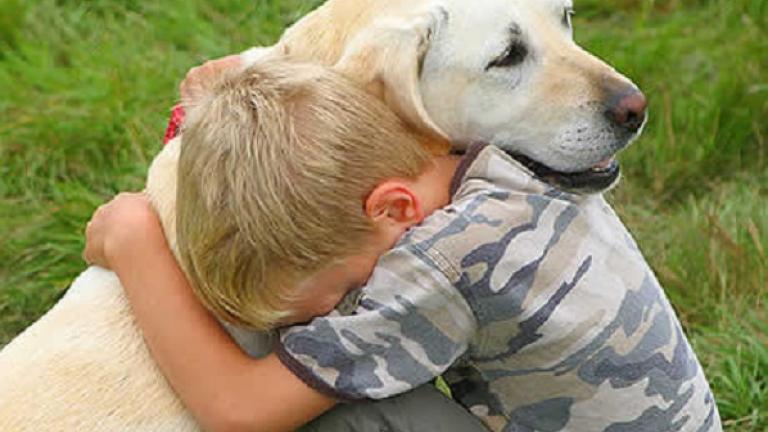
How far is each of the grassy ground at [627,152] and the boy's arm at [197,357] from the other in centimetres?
131

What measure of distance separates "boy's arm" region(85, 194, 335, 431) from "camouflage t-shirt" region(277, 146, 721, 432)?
59mm

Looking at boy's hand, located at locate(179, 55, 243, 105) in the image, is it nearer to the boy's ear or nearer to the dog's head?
the dog's head

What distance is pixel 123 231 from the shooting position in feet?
8.38

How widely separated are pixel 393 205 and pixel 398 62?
0.23 metres

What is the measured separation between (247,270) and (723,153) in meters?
2.24

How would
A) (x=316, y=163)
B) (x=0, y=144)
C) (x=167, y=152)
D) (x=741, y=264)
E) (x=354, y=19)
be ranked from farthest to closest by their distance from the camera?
(x=0, y=144) → (x=741, y=264) → (x=167, y=152) → (x=354, y=19) → (x=316, y=163)

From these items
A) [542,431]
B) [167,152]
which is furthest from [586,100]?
[167,152]

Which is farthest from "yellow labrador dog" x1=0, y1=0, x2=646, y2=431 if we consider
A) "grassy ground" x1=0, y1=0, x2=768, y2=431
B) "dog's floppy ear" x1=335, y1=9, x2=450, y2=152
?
"grassy ground" x1=0, y1=0, x2=768, y2=431

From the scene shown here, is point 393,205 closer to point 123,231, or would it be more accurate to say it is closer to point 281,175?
point 281,175

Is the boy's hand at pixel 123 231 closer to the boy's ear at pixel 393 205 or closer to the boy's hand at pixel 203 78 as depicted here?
the boy's hand at pixel 203 78

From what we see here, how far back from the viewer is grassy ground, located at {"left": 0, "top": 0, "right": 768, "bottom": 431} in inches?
143

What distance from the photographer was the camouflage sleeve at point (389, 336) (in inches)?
90.4

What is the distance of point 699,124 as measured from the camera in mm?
4277

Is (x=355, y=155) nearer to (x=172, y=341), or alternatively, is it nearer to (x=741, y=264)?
(x=172, y=341)
